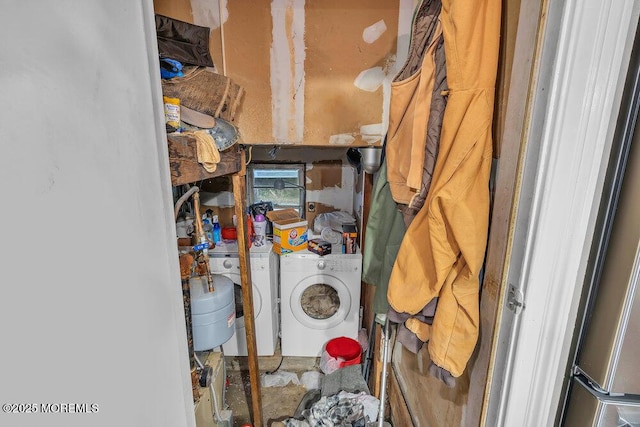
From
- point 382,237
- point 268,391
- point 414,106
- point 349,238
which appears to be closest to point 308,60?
point 414,106

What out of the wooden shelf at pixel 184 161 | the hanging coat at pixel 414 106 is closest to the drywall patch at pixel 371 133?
the hanging coat at pixel 414 106

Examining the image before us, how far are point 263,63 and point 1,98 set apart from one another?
55.5 inches

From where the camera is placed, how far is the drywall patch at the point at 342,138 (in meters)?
1.70

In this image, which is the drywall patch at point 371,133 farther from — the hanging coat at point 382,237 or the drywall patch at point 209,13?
the drywall patch at point 209,13

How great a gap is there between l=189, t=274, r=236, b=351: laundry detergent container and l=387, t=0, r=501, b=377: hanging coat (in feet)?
3.85

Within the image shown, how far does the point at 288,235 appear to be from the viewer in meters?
2.33

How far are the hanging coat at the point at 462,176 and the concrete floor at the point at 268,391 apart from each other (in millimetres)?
1680

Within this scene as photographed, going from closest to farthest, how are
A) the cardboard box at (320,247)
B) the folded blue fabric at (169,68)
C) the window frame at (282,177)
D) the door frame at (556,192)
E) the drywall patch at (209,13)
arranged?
the door frame at (556,192), the folded blue fabric at (169,68), the drywall patch at (209,13), the cardboard box at (320,247), the window frame at (282,177)

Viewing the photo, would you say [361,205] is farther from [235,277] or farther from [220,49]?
[220,49]

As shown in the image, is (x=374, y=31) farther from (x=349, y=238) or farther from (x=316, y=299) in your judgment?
(x=316, y=299)

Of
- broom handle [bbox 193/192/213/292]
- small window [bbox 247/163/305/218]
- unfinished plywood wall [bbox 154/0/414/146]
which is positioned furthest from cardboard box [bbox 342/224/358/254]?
broom handle [bbox 193/192/213/292]

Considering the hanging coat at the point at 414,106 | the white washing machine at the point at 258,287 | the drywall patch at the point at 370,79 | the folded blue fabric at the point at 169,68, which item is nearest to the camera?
the hanging coat at the point at 414,106

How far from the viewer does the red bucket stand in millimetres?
2043

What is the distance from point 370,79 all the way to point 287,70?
46 centimetres
